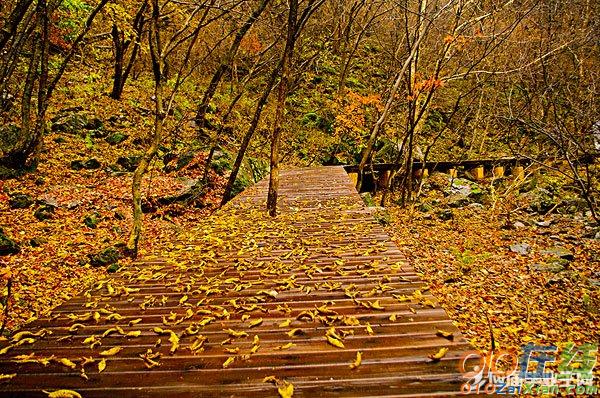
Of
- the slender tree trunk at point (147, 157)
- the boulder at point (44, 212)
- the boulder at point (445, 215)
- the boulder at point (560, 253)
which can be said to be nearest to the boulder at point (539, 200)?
the boulder at point (445, 215)

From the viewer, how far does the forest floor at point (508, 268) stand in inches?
246

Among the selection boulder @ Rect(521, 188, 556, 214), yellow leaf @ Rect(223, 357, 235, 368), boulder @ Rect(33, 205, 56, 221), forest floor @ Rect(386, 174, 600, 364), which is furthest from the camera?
boulder @ Rect(521, 188, 556, 214)

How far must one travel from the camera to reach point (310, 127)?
20875 mm

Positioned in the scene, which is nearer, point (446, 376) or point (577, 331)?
point (446, 376)

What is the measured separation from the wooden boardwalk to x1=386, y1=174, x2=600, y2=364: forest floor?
2460 mm

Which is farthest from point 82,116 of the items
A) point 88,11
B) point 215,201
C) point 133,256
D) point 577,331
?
point 577,331

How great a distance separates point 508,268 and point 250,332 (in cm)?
805

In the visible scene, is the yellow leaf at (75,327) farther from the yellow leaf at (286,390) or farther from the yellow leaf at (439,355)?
the yellow leaf at (439,355)

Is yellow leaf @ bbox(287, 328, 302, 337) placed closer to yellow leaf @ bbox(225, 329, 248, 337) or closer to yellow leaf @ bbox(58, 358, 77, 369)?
yellow leaf @ bbox(225, 329, 248, 337)

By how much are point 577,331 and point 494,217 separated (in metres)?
7.02

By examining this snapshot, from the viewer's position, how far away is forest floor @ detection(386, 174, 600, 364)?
246 inches

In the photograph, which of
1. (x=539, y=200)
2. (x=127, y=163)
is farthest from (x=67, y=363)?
(x=539, y=200)

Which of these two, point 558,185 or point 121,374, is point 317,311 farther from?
point 558,185

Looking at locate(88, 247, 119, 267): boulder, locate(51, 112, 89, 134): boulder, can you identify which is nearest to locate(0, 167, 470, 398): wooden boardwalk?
locate(88, 247, 119, 267): boulder
